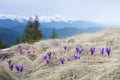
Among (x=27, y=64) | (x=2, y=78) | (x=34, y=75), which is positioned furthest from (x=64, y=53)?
(x=2, y=78)

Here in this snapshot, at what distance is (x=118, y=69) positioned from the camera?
5.46 m

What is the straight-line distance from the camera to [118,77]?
529cm

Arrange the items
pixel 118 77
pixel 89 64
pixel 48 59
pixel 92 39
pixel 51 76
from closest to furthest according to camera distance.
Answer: pixel 118 77
pixel 51 76
pixel 89 64
pixel 48 59
pixel 92 39

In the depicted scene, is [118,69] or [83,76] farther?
[83,76]

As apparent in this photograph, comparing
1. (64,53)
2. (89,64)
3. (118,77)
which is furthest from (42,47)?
(118,77)

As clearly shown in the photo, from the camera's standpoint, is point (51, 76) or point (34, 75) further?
point (34, 75)

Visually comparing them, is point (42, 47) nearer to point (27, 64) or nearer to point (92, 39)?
point (92, 39)

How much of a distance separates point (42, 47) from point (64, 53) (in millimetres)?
3457

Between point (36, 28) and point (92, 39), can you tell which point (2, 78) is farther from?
point (36, 28)

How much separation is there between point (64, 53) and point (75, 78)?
3196 mm

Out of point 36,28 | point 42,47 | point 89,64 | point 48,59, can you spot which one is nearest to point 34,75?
point 48,59

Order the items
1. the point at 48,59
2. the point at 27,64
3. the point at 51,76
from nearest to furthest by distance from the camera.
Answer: the point at 51,76
the point at 48,59
the point at 27,64

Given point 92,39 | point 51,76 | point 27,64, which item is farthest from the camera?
point 92,39

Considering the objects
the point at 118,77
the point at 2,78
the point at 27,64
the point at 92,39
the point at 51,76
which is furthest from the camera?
the point at 92,39
